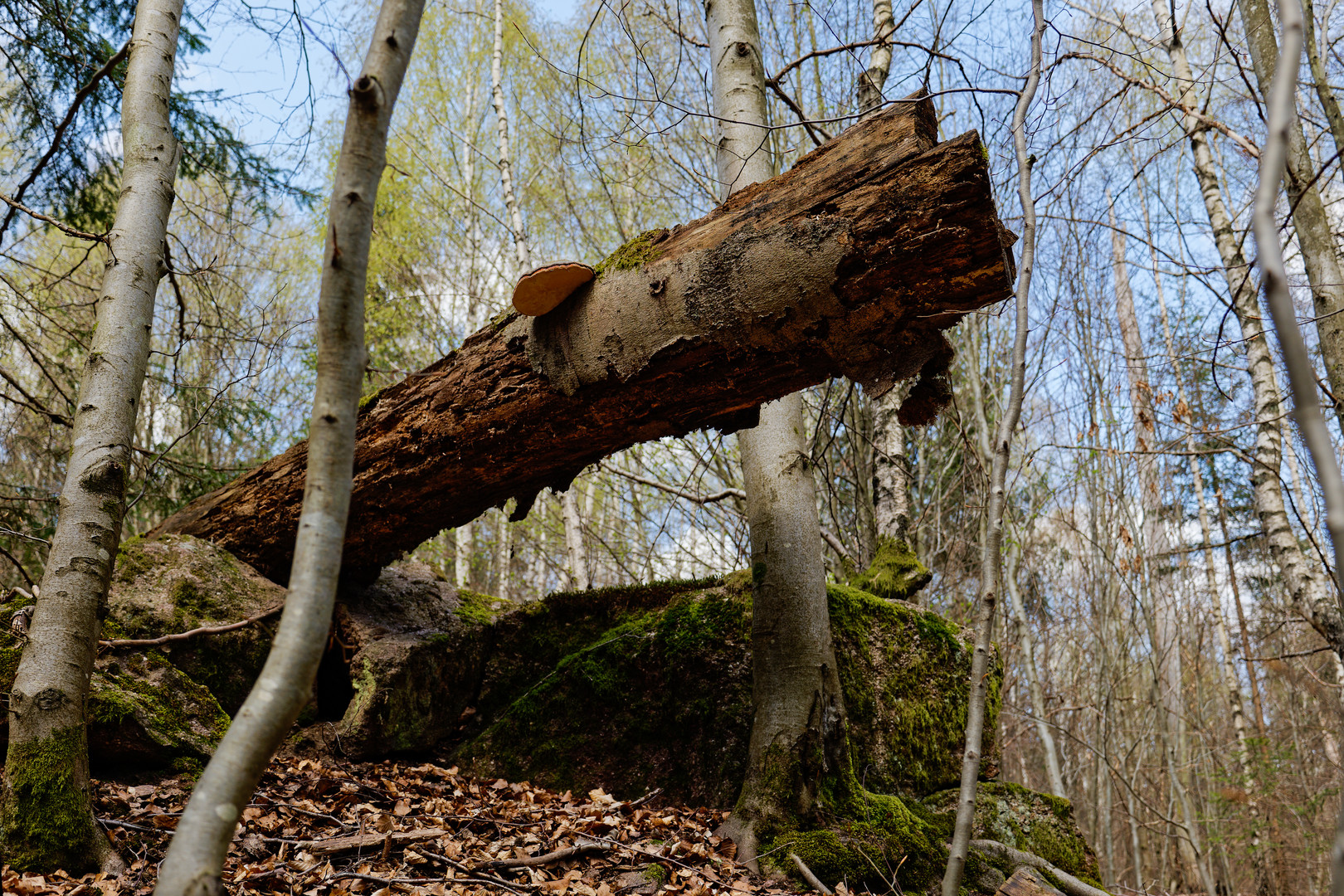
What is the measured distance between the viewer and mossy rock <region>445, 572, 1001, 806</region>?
396cm

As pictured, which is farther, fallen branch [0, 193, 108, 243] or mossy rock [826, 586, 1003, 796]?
mossy rock [826, 586, 1003, 796]

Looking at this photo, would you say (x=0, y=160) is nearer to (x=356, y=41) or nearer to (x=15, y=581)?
(x=356, y=41)

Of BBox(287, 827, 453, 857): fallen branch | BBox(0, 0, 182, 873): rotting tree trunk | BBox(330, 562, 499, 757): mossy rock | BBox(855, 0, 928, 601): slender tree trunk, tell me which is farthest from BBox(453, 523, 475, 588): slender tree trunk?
BBox(0, 0, 182, 873): rotting tree trunk

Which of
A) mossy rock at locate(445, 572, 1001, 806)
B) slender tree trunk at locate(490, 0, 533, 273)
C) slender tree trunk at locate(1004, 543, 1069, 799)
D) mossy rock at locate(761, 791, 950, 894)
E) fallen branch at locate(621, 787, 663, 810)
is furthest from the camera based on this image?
slender tree trunk at locate(1004, 543, 1069, 799)

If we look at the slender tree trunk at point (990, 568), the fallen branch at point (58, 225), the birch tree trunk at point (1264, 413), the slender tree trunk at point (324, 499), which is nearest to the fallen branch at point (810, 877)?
the slender tree trunk at point (990, 568)

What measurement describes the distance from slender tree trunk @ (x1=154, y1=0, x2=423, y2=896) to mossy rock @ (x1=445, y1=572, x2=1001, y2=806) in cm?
308

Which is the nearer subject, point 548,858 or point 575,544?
point 548,858

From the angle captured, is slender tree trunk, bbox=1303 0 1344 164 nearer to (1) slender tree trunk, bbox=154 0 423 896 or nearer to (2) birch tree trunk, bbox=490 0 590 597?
(1) slender tree trunk, bbox=154 0 423 896

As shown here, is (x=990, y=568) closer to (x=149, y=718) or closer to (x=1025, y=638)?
(x=149, y=718)

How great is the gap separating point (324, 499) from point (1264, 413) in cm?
701

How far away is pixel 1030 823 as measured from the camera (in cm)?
386

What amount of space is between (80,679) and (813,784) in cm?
274

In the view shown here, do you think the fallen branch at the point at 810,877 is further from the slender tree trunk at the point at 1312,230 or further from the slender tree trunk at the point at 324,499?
the slender tree trunk at the point at 1312,230

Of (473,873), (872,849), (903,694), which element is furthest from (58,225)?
(903,694)
